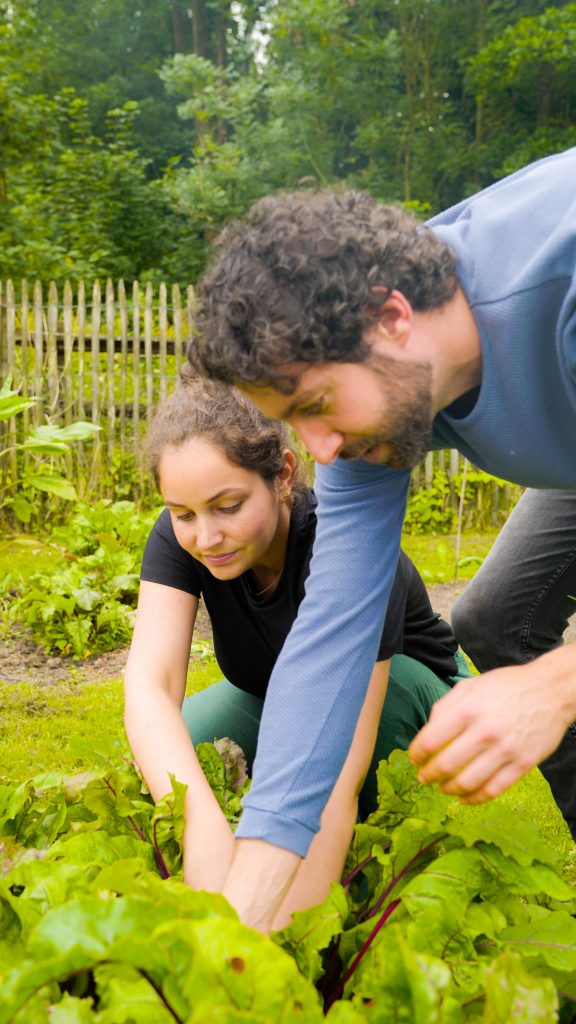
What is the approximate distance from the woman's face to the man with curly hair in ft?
0.86

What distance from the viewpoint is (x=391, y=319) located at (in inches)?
55.6

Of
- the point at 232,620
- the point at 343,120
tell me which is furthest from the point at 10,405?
the point at 343,120

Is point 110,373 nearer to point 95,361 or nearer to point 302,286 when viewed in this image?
point 95,361

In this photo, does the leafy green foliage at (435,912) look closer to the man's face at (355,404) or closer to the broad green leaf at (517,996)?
the broad green leaf at (517,996)

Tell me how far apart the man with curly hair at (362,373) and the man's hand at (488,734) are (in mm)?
32

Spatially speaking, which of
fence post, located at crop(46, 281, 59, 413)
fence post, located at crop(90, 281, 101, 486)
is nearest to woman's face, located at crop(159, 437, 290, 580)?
fence post, located at crop(90, 281, 101, 486)

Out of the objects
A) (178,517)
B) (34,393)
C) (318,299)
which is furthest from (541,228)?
(34,393)

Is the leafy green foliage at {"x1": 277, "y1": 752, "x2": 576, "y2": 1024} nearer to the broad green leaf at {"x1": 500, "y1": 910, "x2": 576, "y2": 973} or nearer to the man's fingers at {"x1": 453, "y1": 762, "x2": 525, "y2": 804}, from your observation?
the broad green leaf at {"x1": 500, "y1": 910, "x2": 576, "y2": 973}

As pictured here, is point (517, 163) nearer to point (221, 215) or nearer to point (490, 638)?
point (221, 215)

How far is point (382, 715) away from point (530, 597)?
417mm

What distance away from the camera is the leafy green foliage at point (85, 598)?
4.20 metres

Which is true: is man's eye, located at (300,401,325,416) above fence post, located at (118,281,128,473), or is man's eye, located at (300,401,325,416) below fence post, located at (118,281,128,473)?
above

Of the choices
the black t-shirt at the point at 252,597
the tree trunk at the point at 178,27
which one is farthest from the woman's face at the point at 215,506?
the tree trunk at the point at 178,27

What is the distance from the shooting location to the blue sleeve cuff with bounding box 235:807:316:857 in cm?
138
